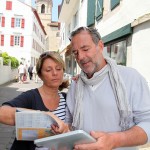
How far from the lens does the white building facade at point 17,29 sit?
46969 mm

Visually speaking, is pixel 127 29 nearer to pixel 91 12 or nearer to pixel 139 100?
pixel 91 12

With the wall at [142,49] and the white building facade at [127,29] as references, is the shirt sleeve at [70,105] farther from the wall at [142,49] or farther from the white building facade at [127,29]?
the wall at [142,49]

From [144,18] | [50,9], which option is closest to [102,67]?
[144,18]

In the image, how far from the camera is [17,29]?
4738 centimetres

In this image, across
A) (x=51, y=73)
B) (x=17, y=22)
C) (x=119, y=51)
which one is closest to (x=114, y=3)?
(x=119, y=51)

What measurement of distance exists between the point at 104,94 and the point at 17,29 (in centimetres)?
4660

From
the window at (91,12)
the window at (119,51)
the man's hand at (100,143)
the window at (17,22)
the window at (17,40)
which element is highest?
the window at (17,22)

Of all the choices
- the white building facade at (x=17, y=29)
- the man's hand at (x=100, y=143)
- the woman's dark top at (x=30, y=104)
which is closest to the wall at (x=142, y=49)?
the woman's dark top at (x=30, y=104)

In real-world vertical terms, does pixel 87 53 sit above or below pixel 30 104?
above

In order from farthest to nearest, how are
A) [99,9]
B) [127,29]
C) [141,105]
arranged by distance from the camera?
[99,9], [127,29], [141,105]

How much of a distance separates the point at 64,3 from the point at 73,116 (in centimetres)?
2144

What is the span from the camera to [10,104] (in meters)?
2.20

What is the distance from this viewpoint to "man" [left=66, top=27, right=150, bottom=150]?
196 cm

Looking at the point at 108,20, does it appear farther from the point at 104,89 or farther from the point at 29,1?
the point at 29,1
